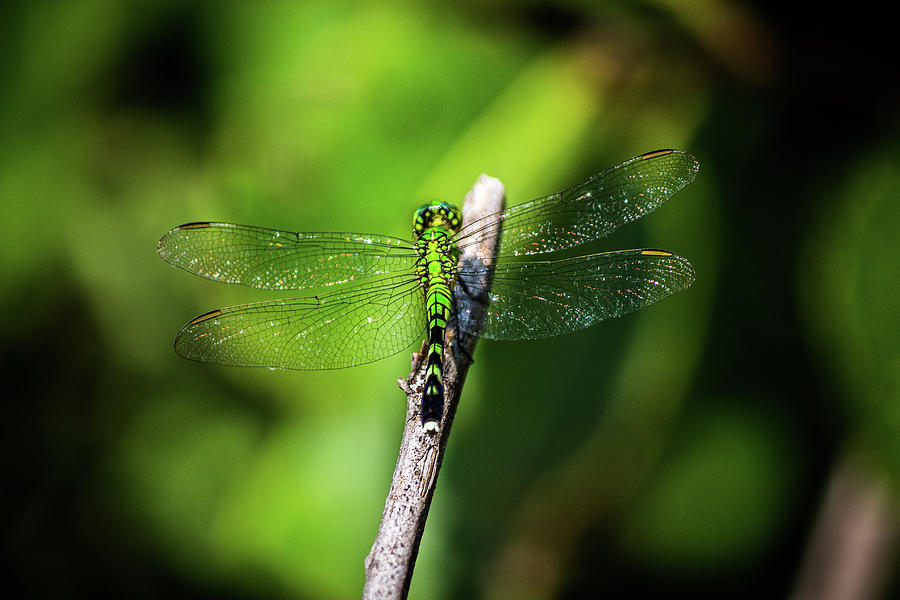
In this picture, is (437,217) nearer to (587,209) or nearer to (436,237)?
(436,237)

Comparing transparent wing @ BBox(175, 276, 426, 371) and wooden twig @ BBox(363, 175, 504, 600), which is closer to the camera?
wooden twig @ BBox(363, 175, 504, 600)

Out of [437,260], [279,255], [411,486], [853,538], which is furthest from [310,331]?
[853,538]

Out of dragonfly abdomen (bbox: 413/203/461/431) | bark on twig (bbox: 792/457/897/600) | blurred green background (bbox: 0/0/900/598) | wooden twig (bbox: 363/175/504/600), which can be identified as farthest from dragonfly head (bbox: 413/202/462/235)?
bark on twig (bbox: 792/457/897/600)

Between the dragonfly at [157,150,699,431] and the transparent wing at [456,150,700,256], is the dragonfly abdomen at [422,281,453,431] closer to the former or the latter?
the dragonfly at [157,150,699,431]

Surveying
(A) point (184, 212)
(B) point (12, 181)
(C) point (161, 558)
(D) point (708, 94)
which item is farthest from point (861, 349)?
(B) point (12, 181)

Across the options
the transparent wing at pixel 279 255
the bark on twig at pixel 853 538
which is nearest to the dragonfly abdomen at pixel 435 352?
the transparent wing at pixel 279 255

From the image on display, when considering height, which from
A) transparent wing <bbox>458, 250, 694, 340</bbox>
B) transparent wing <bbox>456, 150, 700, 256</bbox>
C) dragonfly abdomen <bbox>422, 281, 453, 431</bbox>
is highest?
transparent wing <bbox>456, 150, 700, 256</bbox>

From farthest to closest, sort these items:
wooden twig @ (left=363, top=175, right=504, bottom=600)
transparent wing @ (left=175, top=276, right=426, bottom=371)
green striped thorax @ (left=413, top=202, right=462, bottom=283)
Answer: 1. green striped thorax @ (left=413, top=202, right=462, bottom=283)
2. transparent wing @ (left=175, top=276, right=426, bottom=371)
3. wooden twig @ (left=363, top=175, right=504, bottom=600)
